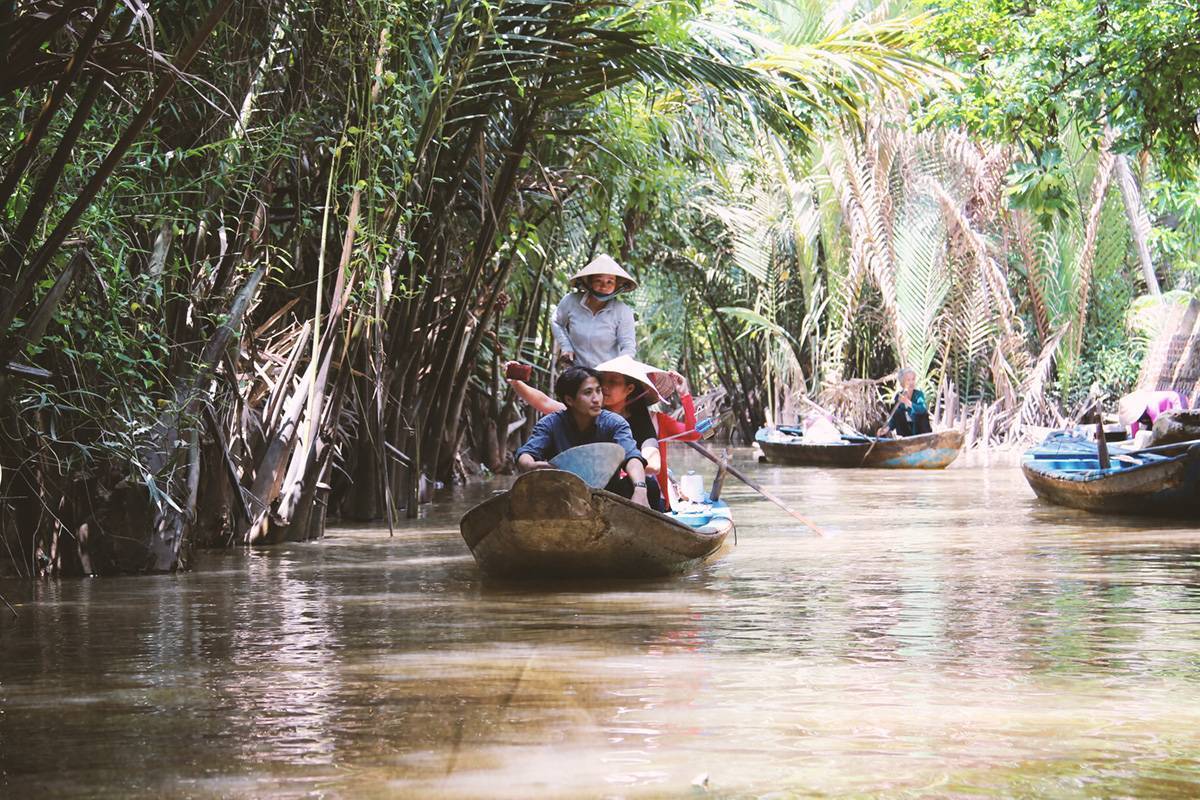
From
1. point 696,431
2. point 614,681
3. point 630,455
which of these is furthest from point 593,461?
point 614,681

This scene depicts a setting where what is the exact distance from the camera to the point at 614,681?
14.6ft

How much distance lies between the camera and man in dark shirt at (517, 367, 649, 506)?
7.17m

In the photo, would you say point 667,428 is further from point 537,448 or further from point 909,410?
point 909,410

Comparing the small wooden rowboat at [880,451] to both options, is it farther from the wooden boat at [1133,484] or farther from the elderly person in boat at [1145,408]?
the wooden boat at [1133,484]

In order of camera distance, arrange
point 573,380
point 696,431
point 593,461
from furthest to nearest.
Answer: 1. point 696,431
2. point 573,380
3. point 593,461

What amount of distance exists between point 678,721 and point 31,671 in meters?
2.18

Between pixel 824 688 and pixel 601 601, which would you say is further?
pixel 601 601

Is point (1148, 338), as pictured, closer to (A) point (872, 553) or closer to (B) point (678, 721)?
(A) point (872, 553)

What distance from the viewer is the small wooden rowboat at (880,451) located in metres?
19.2

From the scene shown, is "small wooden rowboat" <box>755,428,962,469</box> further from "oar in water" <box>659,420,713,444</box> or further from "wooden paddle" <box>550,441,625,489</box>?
"wooden paddle" <box>550,441,625,489</box>

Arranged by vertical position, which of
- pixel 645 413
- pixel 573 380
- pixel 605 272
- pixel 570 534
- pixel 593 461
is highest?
pixel 605 272

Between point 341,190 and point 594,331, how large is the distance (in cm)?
184

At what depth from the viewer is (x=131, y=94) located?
6586mm

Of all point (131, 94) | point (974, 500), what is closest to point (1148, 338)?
point (974, 500)
